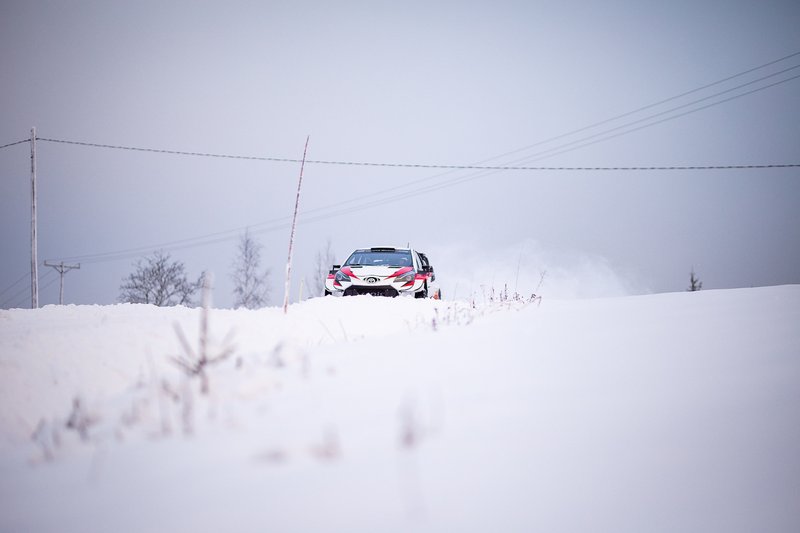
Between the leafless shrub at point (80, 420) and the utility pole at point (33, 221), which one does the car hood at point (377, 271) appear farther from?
the utility pole at point (33, 221)

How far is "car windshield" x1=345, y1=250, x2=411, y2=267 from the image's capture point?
36.6ft

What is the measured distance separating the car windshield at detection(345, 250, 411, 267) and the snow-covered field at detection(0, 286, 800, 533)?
7.70 m

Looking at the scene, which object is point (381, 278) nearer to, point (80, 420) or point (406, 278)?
point (406, 278)

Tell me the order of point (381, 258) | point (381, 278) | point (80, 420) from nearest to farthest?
point (80, 420)
point (381, 278)
point (381, 258)

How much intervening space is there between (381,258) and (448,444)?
9.78m

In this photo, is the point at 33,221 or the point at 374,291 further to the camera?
the point at 33,221

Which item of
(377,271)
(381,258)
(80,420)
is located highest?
(381,258)

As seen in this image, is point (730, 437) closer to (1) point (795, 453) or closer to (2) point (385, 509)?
(1) point (795, 453)

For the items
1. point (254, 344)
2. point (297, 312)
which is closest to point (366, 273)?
point (297, 312)

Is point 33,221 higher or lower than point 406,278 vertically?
higher

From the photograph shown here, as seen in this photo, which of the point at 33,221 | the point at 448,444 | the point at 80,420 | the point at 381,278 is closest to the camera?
the point at 448,444

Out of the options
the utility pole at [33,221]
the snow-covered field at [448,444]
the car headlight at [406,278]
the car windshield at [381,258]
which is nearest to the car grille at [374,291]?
the car headlight at [406,278]

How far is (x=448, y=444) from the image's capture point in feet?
5.60

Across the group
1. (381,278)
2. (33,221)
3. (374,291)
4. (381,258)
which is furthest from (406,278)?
(33,221)
